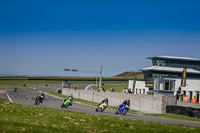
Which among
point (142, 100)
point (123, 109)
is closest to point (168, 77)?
point (142, 100)

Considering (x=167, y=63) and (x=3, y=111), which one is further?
(x=167, y=63)

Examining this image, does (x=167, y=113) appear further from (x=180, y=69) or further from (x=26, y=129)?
(x=180, y=69)

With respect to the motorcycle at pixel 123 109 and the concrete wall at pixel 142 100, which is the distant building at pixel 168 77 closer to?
the concrete wall at pixel 142 100

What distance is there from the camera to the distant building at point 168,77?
64500 millimetres

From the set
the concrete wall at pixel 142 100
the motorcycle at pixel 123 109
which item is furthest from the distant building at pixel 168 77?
the motorcycle at pixel 123 109

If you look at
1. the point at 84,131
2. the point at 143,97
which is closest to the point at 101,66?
the point at 143,97

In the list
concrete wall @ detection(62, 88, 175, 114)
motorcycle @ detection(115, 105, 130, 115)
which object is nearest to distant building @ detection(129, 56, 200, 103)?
concrete wall @ detection(62, 88, 175, 114)

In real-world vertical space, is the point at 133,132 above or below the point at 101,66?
below

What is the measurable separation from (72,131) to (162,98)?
21147mm

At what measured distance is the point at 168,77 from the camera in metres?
74.1

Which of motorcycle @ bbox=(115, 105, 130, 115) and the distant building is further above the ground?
the distant building

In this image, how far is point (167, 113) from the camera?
31.7 meters

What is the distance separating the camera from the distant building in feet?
212

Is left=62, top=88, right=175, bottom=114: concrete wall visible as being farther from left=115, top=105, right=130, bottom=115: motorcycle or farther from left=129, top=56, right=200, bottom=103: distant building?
left=129, top=56, right=200, bottom=103: distant building
